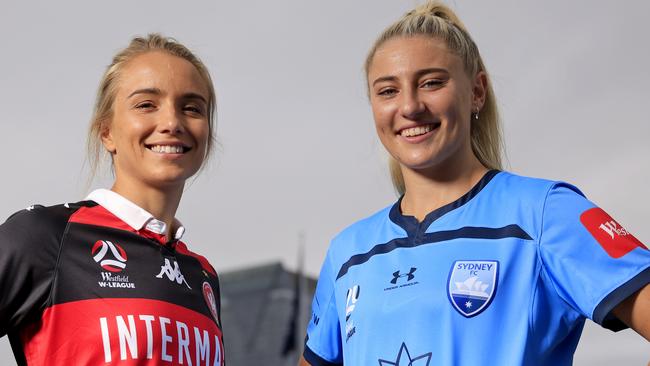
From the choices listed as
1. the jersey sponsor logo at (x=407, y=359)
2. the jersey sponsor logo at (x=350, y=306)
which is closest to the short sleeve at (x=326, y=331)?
the jersey sponsor logo at (x=350, y=306)

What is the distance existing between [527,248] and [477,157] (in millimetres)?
652

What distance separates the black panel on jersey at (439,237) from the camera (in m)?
3.69

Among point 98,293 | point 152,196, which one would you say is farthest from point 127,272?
point 152,196

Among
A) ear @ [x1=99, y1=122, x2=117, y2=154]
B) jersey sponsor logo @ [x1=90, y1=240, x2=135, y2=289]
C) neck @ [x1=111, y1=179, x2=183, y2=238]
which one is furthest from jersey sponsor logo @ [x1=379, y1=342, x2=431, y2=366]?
ear @ [x1=99, y1=122, x2=117, y2=154]

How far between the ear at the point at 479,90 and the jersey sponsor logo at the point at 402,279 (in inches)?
29.2

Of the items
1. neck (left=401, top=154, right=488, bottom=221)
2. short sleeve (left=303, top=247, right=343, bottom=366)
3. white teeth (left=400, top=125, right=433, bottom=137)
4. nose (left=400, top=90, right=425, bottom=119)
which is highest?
nose (left=400, top=90, right=425, bottom=119)

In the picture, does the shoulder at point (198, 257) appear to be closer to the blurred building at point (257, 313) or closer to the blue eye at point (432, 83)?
the blue eye at point (432, 83)

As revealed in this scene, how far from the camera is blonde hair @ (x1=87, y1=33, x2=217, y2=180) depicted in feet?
14.4

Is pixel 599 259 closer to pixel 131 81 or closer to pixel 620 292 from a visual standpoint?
pixel 620 292

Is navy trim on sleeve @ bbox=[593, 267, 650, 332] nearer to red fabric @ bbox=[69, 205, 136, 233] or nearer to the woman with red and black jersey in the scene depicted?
the woman with red and black jersey

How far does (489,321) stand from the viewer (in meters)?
3.62

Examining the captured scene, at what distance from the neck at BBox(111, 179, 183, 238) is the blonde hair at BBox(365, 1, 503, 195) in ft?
3.37

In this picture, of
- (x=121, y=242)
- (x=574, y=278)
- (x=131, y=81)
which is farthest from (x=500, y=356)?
(x=131, y=81)

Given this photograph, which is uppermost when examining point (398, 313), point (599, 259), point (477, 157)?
point (477, 157)
